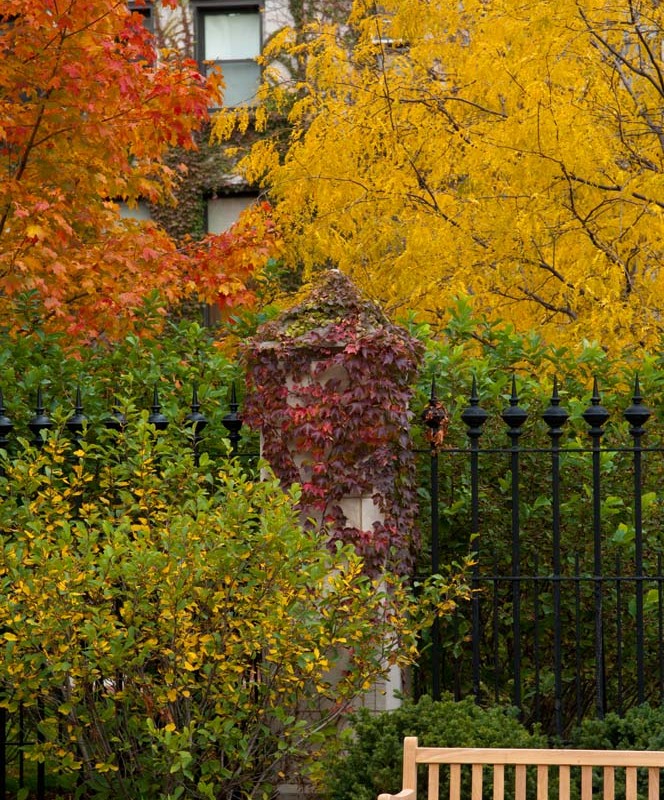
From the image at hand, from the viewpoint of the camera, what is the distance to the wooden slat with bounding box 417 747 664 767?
3.94 meters

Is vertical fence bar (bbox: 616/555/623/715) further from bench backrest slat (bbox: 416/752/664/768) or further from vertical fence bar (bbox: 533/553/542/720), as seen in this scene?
bench backrest slat (bbox: 416/752/664/768)

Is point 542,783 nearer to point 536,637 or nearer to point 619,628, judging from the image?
point 536,637

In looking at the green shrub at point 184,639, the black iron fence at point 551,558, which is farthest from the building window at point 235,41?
the green shrub at point 184,639

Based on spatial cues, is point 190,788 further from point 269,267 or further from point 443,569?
point 269,267

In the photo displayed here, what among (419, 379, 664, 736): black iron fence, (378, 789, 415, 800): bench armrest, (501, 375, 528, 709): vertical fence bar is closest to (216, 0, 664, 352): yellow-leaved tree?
(419, 379, 664, 736): black iron fence

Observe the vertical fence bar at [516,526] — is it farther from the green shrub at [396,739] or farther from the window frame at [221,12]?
the window frame at [221,12]

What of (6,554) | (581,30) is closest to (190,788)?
(6,554)

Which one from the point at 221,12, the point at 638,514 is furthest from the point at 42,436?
the point at 221,12

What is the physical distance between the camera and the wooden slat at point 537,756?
3939mm

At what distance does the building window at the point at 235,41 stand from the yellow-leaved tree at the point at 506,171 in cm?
897

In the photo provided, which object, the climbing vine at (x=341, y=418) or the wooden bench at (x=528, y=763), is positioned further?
the climbing vine at (x=341, y=418)

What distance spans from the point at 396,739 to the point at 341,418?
1.48 meters

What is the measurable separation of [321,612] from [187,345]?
97.9 inches

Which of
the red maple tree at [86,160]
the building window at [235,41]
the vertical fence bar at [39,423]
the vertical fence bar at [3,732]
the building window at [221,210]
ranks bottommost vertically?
the vertical fence bar at [3,732]
